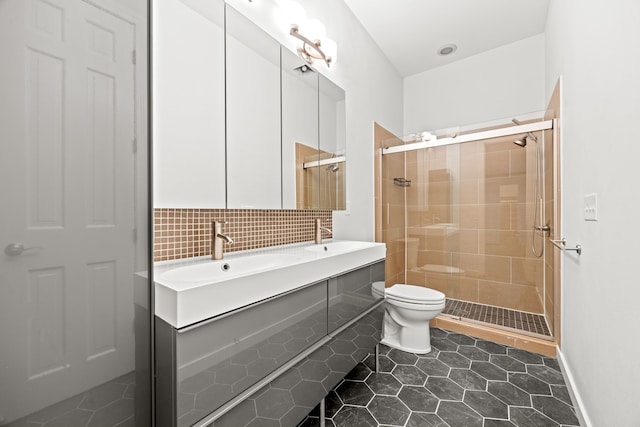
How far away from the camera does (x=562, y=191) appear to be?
1931mm

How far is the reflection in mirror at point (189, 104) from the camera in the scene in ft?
4.03

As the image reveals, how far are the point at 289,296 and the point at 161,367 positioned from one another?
0.49 metres

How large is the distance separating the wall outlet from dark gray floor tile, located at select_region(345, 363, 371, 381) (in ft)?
4.92

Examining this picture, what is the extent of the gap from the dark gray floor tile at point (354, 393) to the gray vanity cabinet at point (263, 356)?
22 centimetres

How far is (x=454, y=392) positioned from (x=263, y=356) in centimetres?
131

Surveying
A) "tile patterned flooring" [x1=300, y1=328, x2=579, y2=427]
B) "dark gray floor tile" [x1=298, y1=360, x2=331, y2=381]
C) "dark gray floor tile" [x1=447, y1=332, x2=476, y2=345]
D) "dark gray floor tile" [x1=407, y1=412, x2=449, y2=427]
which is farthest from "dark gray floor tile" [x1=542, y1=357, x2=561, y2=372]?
"dark gray floor tile" [x1=298, y1=360, x2=331, y2=381]

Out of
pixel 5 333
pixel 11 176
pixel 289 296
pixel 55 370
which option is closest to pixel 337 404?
pixel 289 296

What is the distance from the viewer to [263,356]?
1064 mm

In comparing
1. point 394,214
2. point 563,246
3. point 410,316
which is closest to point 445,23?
point 394,214

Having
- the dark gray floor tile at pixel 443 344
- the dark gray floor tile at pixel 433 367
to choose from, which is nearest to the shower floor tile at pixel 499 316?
the dark gray floor tile at pixel 443 344

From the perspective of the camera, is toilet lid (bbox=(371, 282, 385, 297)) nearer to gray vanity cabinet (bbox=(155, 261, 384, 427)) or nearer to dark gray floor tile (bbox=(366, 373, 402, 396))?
gray vanity cabinet (bbox=(155, 261, 384, 427))

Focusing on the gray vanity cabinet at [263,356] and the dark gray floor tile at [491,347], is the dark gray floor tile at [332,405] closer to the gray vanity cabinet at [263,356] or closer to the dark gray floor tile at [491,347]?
the gray vanity cabinet at [263,356]

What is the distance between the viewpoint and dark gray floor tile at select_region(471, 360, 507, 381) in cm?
187

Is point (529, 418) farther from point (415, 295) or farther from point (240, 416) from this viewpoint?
point (240, 416)
